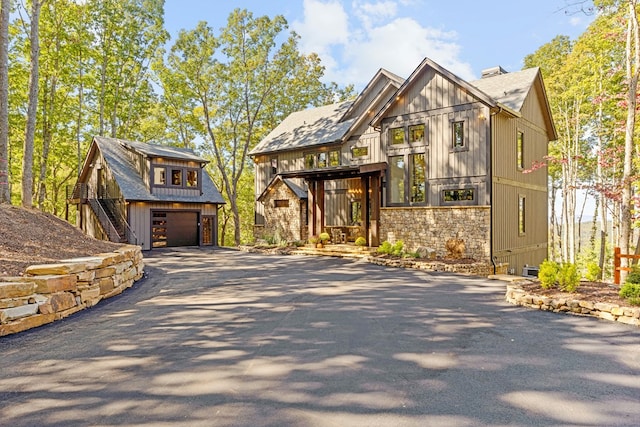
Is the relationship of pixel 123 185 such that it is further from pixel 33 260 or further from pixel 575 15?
pixel 575 15

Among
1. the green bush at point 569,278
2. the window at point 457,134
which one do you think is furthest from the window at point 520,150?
the green bush at point 569,278

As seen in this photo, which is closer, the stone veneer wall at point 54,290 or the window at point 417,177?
the stone veneer wall at point 54,290

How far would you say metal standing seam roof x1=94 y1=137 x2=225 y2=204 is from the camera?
20953 millimetres

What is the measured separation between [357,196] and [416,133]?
531cm

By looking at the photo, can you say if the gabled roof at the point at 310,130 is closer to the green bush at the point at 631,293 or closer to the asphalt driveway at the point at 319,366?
the asphalt driveway at the point at 319,366

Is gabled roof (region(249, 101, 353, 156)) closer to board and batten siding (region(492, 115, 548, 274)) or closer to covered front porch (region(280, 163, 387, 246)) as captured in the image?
covered front porch (region(280, 163, 387, 246))

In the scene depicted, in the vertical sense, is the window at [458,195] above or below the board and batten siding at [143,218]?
above

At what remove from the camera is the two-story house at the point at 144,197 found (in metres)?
20.8

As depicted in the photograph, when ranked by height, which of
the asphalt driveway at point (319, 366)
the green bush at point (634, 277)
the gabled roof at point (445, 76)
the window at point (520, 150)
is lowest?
the asphalt driveway at point (319, 366)

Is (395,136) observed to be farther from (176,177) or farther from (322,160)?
(176,177)

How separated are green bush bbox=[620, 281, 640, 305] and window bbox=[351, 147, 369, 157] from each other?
47.7 ft

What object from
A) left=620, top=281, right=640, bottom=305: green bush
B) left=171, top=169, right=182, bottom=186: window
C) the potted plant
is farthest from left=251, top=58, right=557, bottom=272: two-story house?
left=620, top=281, right=640, bottom=305: green bush

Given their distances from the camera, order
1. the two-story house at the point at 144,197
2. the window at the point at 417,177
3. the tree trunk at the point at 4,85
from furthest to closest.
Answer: the two-story house at the point at 144,197 < the window at the point at 417,177 < the tree trunk at the point at 4,85

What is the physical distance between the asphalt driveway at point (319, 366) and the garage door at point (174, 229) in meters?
14.8
